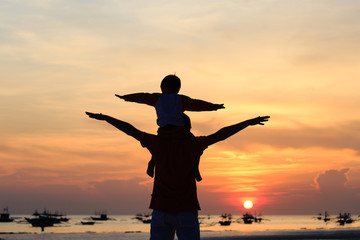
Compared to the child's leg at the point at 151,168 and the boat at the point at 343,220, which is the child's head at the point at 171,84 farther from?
the boat at the point at 343,220

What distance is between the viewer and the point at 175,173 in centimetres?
390

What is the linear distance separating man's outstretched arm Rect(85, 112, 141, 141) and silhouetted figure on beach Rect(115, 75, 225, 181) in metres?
0.18

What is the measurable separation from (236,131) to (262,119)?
22 cm

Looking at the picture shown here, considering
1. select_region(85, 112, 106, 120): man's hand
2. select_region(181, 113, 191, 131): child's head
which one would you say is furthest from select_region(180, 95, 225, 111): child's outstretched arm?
select_region(85, 112, 106, 120): man's hand

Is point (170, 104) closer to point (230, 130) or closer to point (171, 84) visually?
point (171, 84)

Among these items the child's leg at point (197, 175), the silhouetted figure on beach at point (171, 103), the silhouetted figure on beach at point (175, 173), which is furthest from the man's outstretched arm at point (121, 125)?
the child's leg at point (197, 175)

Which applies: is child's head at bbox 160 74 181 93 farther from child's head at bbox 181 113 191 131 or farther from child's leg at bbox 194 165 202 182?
child's leg at bbox 194 165 202 182

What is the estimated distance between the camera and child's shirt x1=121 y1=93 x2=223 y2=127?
12.7ft

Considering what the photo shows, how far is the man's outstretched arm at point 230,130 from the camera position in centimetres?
381

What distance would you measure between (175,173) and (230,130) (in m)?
0.53

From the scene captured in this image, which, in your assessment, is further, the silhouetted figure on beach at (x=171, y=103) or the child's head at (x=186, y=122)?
the child's head at (x=186, y=122)

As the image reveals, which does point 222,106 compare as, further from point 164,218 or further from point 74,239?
point 74,239

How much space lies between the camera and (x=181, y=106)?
3912 mm

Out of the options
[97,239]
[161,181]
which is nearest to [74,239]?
[97,239]
